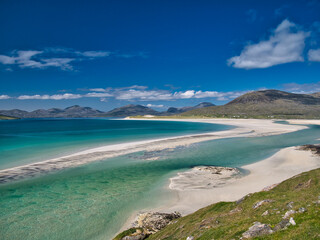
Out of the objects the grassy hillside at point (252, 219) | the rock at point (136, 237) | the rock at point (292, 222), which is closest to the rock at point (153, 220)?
the rock at point (136, 237)

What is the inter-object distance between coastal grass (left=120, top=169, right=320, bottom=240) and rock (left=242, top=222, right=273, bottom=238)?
248 millimetres

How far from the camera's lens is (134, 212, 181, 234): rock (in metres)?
13.5

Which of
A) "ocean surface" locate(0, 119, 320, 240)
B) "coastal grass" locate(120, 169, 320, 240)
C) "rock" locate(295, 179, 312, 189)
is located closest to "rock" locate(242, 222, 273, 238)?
Answer: "coastal grass" locate(120, 169, 320, 240)

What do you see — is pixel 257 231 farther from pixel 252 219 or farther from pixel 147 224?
pixel 147 224

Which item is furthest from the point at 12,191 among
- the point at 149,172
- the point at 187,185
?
the point at 187,185

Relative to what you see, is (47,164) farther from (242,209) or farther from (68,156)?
(242,209)

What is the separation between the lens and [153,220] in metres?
14.3

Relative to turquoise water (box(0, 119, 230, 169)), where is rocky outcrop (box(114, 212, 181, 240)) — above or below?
below

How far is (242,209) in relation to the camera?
470 inches

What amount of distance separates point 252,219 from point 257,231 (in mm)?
1536

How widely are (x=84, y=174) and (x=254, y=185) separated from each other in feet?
71.6

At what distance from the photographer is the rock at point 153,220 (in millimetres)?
13459

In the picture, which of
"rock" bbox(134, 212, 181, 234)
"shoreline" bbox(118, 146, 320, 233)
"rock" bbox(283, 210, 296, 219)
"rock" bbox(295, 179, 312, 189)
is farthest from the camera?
"shoreline" bbox(118, 146, 320, 233)

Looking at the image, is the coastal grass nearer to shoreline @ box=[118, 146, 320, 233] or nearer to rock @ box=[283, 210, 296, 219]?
rock @ box=[283, 210, 296, 219]
